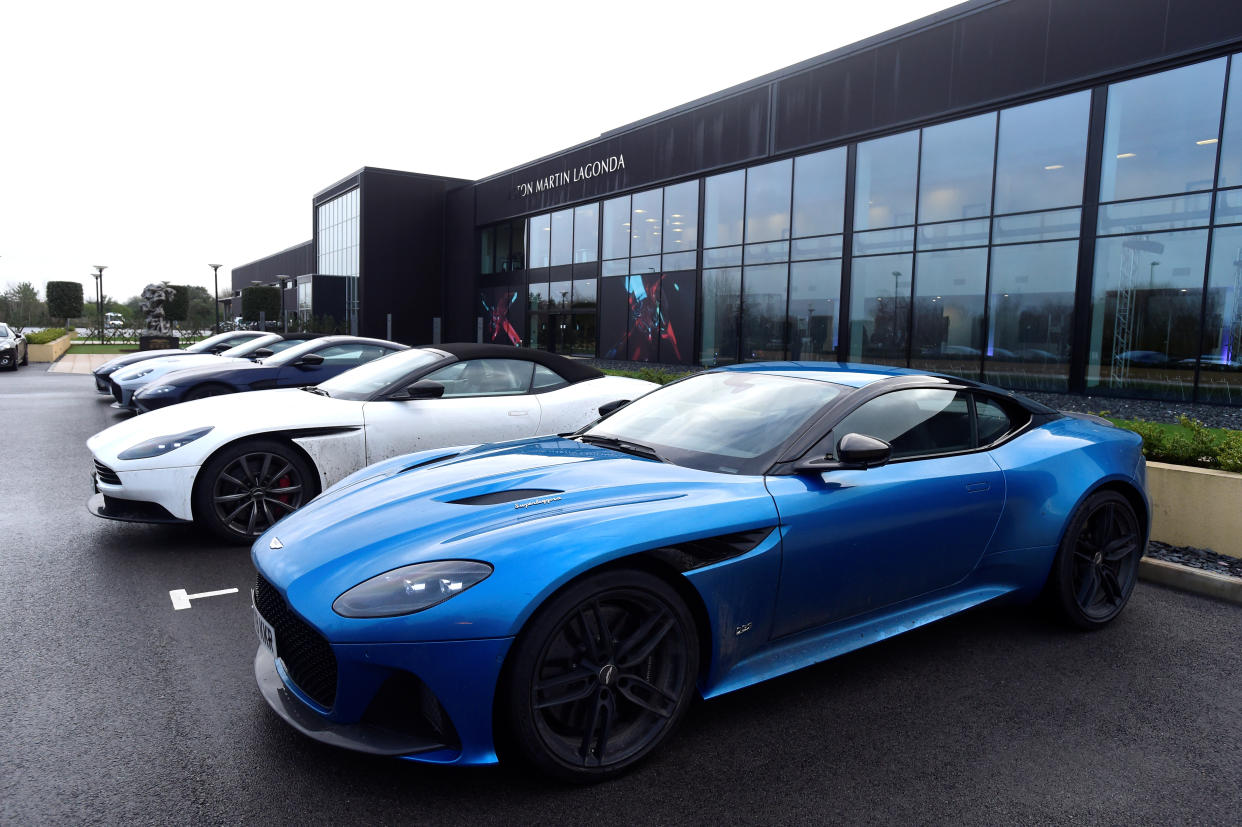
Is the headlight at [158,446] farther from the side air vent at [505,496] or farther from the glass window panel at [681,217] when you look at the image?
the glass window panel at [681,217]

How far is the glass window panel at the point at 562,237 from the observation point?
2927 centimetres

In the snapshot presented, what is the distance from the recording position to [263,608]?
8.89ft

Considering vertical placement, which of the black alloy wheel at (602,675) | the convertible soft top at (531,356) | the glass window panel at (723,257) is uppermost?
the glass window panel at (723,257)

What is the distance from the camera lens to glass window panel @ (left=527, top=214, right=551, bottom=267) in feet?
101

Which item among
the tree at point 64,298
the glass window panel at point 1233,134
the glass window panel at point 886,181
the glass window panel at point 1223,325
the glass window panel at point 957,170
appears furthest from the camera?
the tree at point 64,298

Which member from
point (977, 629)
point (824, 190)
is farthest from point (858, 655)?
point (824, 190)

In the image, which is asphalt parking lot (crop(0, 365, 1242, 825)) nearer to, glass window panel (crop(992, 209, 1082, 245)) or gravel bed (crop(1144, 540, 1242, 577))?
gravel bed (crop(1144, 540, 1242, 577))

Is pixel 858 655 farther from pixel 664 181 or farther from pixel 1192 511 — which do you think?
pixel 664 181

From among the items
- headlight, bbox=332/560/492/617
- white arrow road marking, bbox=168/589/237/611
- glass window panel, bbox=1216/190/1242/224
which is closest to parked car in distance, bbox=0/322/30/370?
white arrow road marking, bbox=168/589/237/611

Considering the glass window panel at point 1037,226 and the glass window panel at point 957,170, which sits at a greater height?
the glass window panel at point 957,170

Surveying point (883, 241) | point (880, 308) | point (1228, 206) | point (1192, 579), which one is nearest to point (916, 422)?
point (1192, 579)

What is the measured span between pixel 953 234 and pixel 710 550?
16325mm

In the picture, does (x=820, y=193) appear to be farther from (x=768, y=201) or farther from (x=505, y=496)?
(x=505, y=496)

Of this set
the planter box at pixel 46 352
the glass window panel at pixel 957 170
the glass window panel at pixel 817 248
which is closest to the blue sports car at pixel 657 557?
the glass window panel at pixel 957 170
